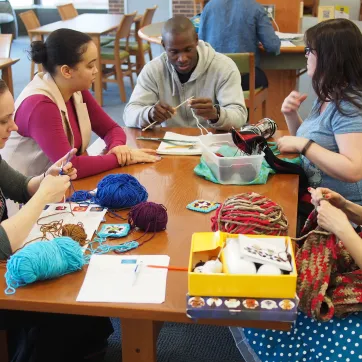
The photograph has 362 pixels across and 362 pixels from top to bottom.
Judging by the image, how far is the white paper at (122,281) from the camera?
4.05 feet

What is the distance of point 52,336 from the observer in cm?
174

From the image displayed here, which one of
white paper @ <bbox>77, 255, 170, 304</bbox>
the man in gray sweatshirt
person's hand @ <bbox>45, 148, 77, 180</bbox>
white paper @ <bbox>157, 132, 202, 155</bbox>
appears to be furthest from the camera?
the man in gray sweatshirt

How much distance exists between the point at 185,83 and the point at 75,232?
1404 mm

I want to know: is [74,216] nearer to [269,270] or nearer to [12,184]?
[12,184]

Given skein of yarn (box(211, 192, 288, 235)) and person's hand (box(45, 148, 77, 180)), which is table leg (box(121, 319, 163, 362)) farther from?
person's hand (box(45, 148, 77, 180))

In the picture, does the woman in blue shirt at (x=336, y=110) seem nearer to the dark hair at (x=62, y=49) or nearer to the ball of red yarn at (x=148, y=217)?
the ball of red yarn at (x=148, y=217)

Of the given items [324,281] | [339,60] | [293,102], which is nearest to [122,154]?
[293,102]

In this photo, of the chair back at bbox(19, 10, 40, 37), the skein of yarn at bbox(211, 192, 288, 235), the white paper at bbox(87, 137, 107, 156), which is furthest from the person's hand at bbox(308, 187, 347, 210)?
the chair back at bbox(19, 10, 40, 37)

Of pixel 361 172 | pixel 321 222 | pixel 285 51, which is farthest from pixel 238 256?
pixel 285 51

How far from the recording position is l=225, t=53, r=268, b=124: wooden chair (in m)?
3.53

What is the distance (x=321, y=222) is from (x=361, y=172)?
44 cm

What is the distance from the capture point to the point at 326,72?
1.92 metres

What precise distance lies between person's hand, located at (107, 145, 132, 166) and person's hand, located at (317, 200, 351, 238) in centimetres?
84

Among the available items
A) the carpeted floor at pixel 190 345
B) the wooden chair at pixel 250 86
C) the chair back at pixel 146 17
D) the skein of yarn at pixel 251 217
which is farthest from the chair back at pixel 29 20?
the skein of yarn at pixel 251 217
